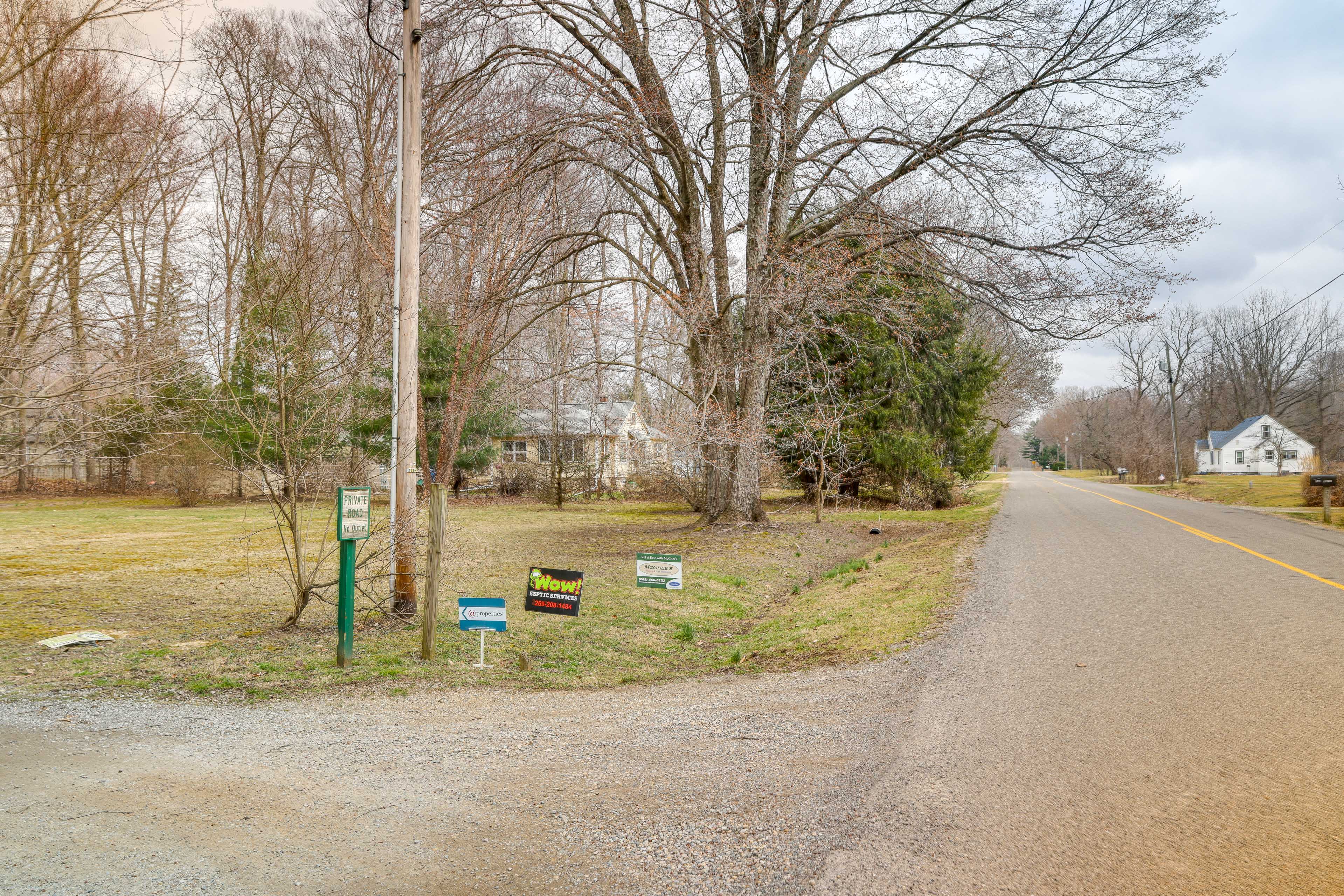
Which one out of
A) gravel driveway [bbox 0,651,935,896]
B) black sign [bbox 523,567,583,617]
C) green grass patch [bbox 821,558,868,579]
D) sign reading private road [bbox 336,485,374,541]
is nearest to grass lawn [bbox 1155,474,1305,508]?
green grass patch [bbox 821,558,868,579]

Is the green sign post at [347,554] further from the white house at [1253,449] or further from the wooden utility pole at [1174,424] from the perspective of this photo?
the white house at [1253,449]

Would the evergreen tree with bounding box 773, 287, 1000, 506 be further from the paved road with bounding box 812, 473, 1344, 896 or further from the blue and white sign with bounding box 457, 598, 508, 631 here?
the blue and white sign with bounding box 457, 598, 508, 631

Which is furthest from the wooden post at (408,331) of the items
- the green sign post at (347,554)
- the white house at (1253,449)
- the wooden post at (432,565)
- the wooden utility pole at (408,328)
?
the white house at (1253,449)

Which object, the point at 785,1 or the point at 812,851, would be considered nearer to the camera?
the point at 812,851

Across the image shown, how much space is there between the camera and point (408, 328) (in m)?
8.12

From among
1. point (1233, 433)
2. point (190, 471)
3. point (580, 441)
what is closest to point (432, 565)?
point (190, 471)

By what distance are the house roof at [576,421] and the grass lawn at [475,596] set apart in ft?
42.5

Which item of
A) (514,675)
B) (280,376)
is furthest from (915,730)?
(280,376)

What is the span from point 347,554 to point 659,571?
3.42 m

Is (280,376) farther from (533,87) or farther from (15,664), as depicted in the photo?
(533,87)

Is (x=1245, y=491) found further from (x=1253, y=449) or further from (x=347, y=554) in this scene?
(x=1253, y=449)

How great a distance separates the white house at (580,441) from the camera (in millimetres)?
29516

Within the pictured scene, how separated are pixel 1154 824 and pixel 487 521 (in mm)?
20077

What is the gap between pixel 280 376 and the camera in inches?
283
